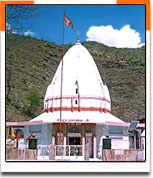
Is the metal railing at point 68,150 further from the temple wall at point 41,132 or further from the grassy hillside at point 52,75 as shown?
the grassy hillside at point 52,75

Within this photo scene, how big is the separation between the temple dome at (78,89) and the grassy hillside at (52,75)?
10078 millimetres

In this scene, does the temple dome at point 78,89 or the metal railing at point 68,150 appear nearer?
the metal railing at point 68,150

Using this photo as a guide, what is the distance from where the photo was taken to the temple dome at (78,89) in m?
13.6

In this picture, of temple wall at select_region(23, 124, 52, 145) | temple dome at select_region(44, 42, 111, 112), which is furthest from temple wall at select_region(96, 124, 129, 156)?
temple wall at select_region(23, 124, 52, 145)

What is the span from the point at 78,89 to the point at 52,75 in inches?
503

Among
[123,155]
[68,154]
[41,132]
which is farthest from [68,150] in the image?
[41,132]

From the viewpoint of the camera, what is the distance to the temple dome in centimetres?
1359

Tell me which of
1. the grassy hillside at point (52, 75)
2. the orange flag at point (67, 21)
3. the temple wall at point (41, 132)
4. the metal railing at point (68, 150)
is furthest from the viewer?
the grassy hillside at point (52, 75)

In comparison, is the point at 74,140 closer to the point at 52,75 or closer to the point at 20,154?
the point at 20,154

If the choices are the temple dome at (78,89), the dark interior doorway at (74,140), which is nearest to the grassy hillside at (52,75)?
the temple dome at (78,89)

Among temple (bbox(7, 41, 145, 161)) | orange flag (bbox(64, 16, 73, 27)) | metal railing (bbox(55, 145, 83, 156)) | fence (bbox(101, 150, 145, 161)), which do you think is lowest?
metal railing (bbox(55, 145, 83, 156))

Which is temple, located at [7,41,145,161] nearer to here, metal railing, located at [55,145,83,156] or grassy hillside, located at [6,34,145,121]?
metal railing, located at [55,145,83,156]

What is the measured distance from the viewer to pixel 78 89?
1375 centimetres

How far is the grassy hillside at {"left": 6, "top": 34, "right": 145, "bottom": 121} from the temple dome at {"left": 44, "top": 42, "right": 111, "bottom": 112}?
33.1ft
